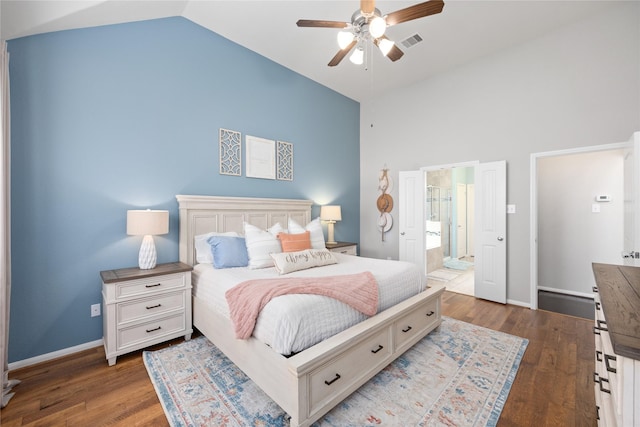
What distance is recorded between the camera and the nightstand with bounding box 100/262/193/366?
87.7 inches

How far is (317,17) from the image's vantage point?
305 cm

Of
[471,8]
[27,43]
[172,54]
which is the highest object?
[471,8]

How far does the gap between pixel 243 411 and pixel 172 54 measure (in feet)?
11.4

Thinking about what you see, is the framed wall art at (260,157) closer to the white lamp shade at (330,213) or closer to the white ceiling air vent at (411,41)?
the white lamp shade at (330,213)

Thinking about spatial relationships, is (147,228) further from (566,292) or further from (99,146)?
(566,292)

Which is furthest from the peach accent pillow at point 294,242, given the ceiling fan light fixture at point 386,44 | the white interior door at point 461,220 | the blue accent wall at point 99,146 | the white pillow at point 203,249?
the white interior door at point 461,220

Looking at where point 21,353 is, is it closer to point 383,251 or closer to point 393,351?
point 393,351

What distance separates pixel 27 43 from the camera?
224 cm

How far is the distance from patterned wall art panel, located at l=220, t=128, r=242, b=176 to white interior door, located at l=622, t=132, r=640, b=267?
403 cm

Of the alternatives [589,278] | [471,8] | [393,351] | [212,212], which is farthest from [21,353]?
[589,278]

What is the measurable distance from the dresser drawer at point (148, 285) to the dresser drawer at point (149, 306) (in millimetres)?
60

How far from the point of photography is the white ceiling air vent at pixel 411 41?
3377mm

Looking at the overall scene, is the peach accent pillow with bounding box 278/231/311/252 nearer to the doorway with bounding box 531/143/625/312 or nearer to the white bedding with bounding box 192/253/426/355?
the white bedding with bounding box 192/253/426/355

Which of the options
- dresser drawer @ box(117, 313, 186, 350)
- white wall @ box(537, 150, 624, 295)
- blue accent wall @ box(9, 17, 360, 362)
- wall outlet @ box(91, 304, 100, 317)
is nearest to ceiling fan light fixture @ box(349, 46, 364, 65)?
blue accent wall @ box(9, 17, 360, 362)
